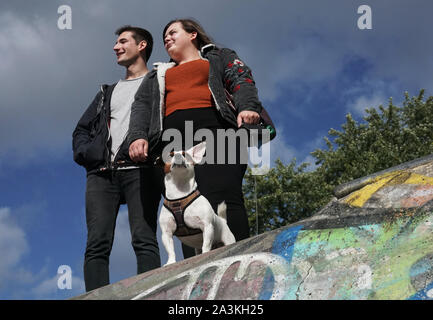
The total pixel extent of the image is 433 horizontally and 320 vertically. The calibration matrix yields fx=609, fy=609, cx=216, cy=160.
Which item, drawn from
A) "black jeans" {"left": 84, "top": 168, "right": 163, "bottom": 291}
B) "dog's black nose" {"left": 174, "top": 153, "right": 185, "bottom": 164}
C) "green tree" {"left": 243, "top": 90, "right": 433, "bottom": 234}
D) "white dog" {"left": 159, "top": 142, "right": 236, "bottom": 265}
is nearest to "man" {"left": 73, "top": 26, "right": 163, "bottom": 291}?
"black jeans" {"left": 84, "top": 168, "right": 163, "bottom": 291}

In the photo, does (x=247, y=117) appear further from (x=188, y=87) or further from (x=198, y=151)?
(x=188, y=87)

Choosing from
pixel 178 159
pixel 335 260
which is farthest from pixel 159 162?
pixel 335 260

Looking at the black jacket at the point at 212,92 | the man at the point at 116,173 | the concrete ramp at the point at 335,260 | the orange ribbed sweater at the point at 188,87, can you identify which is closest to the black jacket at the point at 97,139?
the man at the point at 116,173

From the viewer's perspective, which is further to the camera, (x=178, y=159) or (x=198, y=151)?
(x=198, y=151)

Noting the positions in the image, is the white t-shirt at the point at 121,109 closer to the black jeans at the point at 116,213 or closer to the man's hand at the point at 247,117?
the black jeans at the point at 116,213

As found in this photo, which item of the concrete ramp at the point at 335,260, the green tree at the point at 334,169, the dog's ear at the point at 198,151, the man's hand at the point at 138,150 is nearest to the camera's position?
the concrete ramp at the point at 335,260

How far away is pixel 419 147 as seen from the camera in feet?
79.4

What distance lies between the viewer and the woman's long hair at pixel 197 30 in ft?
18.8

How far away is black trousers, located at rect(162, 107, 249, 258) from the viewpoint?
4.98 m

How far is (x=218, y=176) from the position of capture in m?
5.00

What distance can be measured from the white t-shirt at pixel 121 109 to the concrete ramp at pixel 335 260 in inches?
72.1

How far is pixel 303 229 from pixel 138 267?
1728 mm

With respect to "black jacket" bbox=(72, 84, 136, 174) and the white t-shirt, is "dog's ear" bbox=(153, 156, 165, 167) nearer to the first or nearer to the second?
"black jacket" bbox=(72, 84, 136, 174)

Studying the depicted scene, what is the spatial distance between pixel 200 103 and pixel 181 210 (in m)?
1.01
